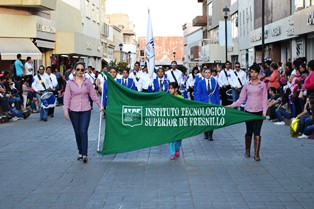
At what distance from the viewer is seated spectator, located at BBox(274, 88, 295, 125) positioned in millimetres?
16670

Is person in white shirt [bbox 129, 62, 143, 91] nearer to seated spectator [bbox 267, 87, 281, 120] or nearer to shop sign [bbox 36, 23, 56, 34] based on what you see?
seated spectator [bbox 267, 87, 281, 120]

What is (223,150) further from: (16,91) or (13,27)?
(13,27)

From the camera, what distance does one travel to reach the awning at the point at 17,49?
29.2 meters

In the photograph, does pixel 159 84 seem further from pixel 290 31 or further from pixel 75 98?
pixel 290 31

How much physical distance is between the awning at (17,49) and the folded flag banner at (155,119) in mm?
19249

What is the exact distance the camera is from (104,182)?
8.79 metres

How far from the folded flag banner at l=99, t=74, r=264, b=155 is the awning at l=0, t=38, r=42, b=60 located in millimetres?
19249

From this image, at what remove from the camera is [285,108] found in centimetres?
1750

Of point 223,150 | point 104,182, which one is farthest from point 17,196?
point 223,150

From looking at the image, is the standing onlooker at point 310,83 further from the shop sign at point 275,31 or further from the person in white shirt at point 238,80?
the shop sign at point 275,31

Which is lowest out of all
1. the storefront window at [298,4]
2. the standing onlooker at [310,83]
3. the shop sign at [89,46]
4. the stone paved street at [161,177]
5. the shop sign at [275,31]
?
the stone paved street at [161,177]

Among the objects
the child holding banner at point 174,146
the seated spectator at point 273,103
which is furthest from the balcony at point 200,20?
the child holding banner at point 174,146

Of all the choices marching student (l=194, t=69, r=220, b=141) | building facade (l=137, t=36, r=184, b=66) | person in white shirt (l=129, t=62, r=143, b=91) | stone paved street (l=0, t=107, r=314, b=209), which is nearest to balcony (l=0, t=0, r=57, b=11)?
person in white shirt (l=129, t=62, r=143, b=91)

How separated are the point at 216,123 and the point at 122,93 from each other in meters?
1.94
